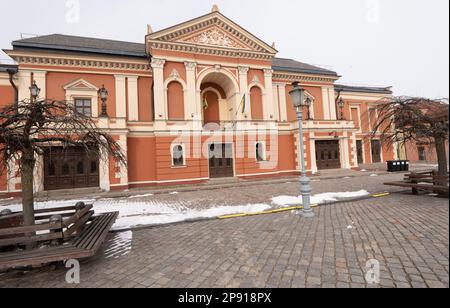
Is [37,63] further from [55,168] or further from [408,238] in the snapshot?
[408,238]

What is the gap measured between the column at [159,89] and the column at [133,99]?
107 inches

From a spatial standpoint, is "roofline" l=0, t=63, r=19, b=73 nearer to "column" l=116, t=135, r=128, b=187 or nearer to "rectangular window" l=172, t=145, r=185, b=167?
"column" l=116, t=135, r=128, b=187

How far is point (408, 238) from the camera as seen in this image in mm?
4090

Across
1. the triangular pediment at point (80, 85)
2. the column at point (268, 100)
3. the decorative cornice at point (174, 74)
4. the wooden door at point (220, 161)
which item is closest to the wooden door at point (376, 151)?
the column at point (268, 100)

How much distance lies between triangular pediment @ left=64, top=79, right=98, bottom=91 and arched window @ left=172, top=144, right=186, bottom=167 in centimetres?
814

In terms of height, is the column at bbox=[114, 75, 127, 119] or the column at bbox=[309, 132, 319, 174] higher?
the column at bbox=[114, 75, 127, 119]

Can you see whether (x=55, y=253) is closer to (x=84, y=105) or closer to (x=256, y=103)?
(x=84, y=105)

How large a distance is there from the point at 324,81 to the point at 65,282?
27456 millimetres

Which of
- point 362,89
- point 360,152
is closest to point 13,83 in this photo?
point 360,152

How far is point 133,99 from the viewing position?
18.0 metres

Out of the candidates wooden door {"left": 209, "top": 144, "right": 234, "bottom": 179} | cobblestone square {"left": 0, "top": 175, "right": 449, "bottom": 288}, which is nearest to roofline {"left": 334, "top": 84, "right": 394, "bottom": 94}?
wooden door {"left": 209, "top": 144, "right": 234, "bottom": 179}

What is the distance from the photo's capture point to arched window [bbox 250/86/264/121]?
766 inches

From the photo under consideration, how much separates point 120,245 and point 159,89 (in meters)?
14.0

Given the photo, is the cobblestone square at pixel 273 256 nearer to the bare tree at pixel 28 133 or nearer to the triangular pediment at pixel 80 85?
the bare tree at pixel 28 133
